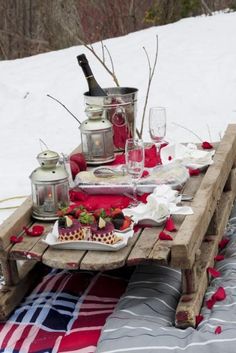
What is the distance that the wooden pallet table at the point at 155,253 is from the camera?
265 cm

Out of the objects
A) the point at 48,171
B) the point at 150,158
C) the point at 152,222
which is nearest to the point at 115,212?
the point at 152,222

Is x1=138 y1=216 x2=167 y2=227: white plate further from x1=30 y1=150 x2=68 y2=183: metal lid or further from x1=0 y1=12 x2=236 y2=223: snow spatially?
x1=0 y1=12 x2=236 y2=223: snow

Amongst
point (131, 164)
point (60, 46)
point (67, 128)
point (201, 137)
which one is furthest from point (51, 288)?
point (60, 46)

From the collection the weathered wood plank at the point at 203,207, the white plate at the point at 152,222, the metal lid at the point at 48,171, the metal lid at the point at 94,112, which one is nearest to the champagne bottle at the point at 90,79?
the metal lid at the point at 94,112

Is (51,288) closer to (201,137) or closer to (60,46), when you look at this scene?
(201,137)

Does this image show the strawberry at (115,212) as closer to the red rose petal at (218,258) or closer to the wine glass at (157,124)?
the red rose petal at (218,258)

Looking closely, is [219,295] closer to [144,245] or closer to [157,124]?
[144,245]

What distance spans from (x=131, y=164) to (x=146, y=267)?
0.44 meters

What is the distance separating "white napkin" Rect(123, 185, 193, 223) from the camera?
2.89 metres

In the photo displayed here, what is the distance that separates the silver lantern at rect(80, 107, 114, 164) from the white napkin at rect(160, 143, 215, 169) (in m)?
0.29

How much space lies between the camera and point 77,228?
108 inches

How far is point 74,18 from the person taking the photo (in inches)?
389

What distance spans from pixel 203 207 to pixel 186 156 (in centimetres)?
63

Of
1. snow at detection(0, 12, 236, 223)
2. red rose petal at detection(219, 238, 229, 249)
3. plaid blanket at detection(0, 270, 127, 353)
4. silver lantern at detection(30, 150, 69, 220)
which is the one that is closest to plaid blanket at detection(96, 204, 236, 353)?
plaid blanket at detection(0, 270, 127, 353)
